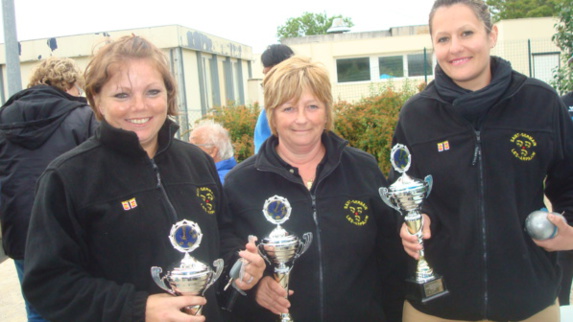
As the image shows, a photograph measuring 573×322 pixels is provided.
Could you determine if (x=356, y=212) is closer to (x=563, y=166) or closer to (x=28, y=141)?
(x=563, y=166)

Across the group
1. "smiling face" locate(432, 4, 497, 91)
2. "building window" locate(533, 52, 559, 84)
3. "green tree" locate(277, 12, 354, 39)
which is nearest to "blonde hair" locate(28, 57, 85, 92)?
"smiling face" locate(432, 4, 497, 91)

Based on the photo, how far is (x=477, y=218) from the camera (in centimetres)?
242

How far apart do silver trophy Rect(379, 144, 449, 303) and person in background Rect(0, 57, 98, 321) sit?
247 cm

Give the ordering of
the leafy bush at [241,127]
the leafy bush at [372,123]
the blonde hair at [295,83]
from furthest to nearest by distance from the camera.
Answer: the leafy bush at [241,127]
the leafy bush at [372,123]
the blonde hair at [295,83]

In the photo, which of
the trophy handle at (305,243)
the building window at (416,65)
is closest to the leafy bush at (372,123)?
the trophy handle at (305,243)

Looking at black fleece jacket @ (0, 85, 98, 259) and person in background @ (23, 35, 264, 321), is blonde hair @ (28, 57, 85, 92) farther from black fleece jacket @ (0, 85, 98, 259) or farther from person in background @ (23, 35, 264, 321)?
person in background @ (23, 35, 264, 321)

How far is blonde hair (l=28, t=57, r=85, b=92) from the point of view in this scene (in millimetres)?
4080

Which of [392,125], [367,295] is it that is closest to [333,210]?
[367,295]

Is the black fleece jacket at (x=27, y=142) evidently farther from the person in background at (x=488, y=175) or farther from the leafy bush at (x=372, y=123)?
the leafy bush at (x=372, y=123)

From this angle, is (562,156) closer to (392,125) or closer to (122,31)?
(392,125)

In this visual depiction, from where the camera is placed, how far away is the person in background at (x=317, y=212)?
2.50 meters

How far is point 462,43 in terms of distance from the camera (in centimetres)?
246

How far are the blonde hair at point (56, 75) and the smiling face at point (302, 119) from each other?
221 cm

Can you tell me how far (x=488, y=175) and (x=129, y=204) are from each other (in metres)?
1.66
